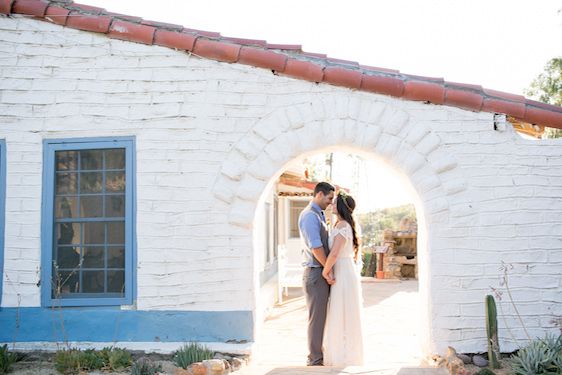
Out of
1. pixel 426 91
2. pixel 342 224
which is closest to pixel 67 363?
pixel 342 224

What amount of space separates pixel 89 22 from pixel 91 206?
6.79 feet

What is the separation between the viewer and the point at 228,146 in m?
6.00

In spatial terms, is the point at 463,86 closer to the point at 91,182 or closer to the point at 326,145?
the point at 326,145

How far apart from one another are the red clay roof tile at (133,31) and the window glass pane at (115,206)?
1.79 metres

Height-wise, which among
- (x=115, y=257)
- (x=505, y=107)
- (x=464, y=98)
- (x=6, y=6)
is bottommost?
(x=115, y=257)

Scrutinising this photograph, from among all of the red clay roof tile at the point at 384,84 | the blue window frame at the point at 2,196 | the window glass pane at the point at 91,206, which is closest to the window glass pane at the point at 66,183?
the window glass pane at the point at 91,206

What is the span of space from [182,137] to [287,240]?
30.8ft

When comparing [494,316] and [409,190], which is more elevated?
[409,190]

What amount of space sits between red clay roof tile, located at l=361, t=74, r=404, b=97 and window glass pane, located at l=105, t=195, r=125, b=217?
9.81ft

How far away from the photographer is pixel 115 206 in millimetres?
6176

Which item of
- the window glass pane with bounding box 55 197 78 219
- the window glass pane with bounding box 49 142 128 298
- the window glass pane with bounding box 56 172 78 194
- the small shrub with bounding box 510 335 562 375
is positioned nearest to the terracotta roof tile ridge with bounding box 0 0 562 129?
the window glass pane with bounding box 49 142 128 298

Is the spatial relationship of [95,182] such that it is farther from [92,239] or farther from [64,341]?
[64,341]

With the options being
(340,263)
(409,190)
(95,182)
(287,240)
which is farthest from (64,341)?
(287,240)

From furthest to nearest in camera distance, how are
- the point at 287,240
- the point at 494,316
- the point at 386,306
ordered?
the point at 287,240 < the point at 386,306 < the point at 494,316
